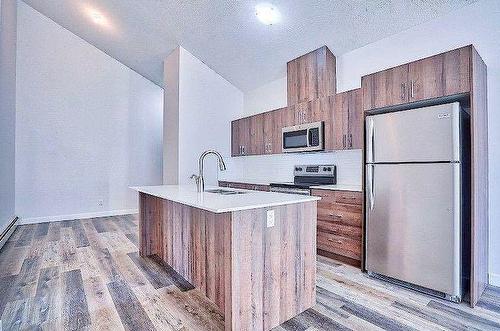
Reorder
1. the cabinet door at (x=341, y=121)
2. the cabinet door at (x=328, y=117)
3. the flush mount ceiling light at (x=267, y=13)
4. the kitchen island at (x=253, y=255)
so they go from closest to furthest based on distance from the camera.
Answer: the kitchen island at (x=253, y=255)
the flush mount ceiling light at (x=267, y=13)
the cabinet door at (x=341, y=121)
the cabinet door at (x=328, y=117)

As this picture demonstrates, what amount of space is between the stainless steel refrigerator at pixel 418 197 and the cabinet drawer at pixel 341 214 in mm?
190

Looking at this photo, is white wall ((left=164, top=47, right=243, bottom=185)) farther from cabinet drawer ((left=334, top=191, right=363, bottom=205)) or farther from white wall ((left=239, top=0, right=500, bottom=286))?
white wall ((left=239, top=0, right=500, bottom=286))

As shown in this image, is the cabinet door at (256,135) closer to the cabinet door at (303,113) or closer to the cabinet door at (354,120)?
the cabinet door at (303,113)

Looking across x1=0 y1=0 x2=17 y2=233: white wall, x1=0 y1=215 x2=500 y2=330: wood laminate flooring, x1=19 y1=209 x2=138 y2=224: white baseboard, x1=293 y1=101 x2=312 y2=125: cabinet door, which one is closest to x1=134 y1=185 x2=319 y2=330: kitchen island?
x1=0 y1=215 x2=500 y2=330: wood laminate flooring

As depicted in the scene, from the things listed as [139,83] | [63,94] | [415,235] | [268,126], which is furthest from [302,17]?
[63,94]

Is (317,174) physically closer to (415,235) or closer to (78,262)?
(415,235)

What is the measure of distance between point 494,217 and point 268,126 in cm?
300

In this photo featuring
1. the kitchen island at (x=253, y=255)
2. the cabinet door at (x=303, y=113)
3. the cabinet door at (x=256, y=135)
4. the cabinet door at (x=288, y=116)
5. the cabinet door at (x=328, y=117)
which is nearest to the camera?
the kitchen island at (x=253, y=255)

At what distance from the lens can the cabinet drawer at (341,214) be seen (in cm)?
287

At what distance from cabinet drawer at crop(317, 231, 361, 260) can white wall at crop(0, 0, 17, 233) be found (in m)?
4.40

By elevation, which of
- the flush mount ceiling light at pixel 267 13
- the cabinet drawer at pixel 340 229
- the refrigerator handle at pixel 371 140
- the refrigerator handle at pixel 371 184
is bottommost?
the cabinet drawer at pixel 340 229

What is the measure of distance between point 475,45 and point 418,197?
1.60 m

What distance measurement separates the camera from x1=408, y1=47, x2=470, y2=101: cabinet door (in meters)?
2.13

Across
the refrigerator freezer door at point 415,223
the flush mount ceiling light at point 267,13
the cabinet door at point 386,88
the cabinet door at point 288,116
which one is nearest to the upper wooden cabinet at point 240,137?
the cabinet door at point 288,116
